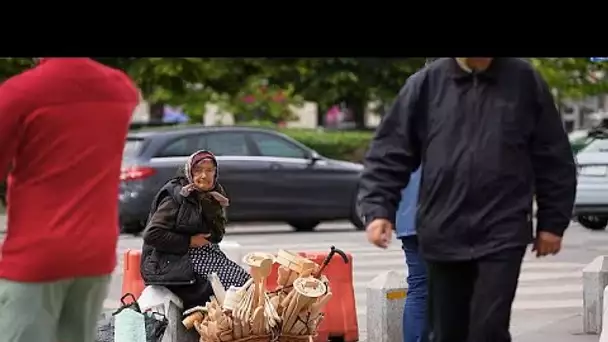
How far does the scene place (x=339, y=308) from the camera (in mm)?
7484

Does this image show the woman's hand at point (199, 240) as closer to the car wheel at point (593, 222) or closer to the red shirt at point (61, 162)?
the red shirt at point (61, 162)

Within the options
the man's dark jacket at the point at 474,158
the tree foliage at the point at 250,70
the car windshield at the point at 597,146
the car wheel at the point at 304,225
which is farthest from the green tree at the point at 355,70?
the car wheel at the point at 304,225

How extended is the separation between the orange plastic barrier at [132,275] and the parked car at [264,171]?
221 inches

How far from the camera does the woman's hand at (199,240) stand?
6535 millimetres

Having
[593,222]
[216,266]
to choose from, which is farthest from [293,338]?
[593,222]

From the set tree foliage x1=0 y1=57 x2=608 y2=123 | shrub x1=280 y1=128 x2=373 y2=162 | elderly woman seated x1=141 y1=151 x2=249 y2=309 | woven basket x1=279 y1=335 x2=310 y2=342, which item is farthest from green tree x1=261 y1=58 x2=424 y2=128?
shrub x1=280 y1=128 x2=373 y2=162

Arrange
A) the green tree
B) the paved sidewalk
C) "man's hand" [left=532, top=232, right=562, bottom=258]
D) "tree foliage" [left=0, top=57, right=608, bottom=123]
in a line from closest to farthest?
"man's hand" [left=532, top=232, right=562, bottom=258] → "tree foliage" [left=0, top=57, right=608, bottom=123] → the green tree → the paved sidewalk

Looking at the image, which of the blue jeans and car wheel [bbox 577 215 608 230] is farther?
car wheel [bbox 577 215 608 230]

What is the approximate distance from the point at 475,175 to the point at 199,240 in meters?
2.74

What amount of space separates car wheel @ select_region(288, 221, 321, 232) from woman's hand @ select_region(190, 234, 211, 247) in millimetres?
9019

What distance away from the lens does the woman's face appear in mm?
6469

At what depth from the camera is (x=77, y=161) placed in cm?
395

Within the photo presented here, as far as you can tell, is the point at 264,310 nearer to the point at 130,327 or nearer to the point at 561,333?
the point at 130,327

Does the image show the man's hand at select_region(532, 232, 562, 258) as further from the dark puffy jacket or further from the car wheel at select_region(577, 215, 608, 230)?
the car wheel at select_region(577, 215, 608, 230)
